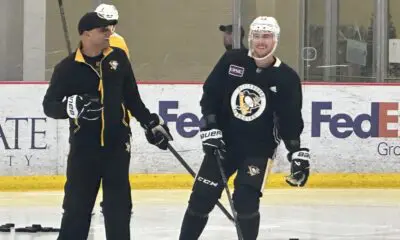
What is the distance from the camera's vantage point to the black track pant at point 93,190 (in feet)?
15.1

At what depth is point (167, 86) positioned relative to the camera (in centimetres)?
999

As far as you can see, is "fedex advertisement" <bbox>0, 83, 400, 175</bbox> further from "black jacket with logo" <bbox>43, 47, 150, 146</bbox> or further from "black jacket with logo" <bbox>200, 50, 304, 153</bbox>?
"black jacket with logo" <bbox>43, 47, 150, 146</bbox>

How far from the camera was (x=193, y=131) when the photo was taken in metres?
9.93

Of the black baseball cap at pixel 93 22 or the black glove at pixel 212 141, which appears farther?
the black glove at pixel 212 141

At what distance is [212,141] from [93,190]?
2.26 ft

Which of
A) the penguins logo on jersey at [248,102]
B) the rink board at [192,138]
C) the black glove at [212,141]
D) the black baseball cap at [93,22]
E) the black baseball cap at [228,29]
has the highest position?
the black baseball cap at [93,22]

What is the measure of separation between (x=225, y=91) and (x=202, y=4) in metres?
6.55

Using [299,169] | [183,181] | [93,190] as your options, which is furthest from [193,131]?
[93,190]

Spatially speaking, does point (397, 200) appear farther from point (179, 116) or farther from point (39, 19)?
point (39, 19)

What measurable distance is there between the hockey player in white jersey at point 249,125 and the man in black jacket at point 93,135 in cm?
57

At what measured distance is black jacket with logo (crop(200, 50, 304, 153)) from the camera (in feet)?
16.7

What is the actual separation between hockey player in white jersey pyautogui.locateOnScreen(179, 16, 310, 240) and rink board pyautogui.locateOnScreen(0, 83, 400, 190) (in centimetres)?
454

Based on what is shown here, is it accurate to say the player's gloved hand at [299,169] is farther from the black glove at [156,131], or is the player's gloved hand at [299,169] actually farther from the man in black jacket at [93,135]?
the man in black jacket at [93,135]

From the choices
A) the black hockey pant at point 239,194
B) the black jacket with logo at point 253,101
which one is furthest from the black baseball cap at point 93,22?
the black hockey pant at point 239,194
